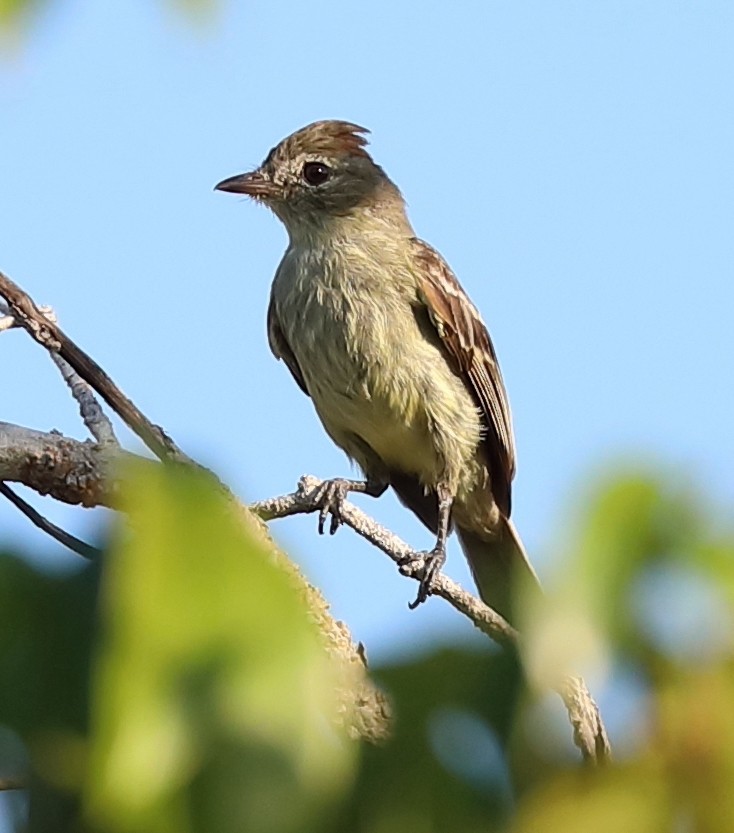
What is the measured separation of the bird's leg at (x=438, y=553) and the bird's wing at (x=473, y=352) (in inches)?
15.2

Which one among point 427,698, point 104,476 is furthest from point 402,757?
point 104,476

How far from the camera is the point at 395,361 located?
685 centimetres

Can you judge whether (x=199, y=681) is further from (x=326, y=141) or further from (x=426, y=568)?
(x=326, y=141)

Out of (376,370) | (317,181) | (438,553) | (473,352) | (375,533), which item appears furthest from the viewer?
(317,181)

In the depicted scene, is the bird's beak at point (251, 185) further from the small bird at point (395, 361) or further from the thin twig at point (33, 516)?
the thin twig at point (33, 516)

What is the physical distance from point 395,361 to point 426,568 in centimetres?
126

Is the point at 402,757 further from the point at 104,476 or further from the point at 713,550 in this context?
the point at 104,476

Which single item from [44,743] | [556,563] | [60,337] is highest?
[60,337]

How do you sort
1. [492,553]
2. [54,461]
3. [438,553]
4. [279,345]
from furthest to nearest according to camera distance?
[492,553] → [279,345] → [438,553] → [54,461]

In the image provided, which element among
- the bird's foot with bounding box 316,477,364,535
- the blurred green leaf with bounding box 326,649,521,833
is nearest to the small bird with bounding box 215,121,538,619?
the bird's foot with bounding box 316,477,364,535

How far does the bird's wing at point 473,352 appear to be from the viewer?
23.1 feet

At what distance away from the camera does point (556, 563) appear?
0.74 metres

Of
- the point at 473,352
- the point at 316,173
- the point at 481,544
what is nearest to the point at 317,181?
the point at 316,173

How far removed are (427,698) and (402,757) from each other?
4 centimetres
